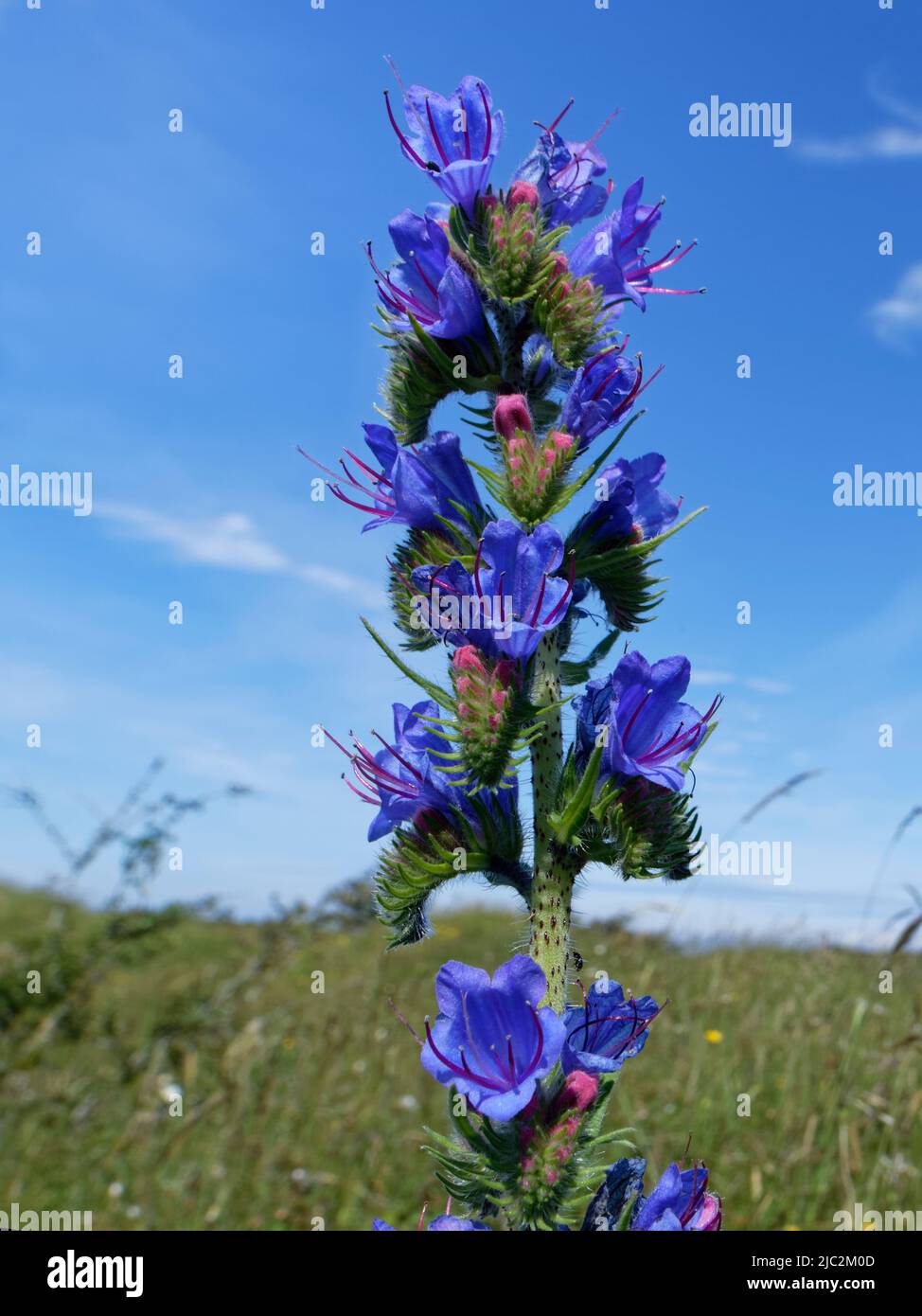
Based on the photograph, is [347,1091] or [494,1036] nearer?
[494,1036]

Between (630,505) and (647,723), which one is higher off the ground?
(630,505)

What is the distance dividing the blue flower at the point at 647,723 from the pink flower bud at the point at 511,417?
2.18 feet

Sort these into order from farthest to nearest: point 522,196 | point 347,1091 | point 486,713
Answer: point 347,1091
point 522,196
point 486,713

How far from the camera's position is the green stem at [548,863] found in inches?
98.2

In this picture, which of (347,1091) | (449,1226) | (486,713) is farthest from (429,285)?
(347,1091)

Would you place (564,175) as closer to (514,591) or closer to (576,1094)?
(514,591)

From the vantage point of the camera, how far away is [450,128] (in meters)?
3.07

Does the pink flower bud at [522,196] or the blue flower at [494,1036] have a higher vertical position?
the pink flower bud at [522,196]

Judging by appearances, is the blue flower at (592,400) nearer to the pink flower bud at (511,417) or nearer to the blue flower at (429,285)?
the pink flower bud at (511,417)

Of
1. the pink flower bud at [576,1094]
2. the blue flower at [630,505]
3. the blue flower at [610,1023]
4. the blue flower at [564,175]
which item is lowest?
the pink flower bud at [576,1094]

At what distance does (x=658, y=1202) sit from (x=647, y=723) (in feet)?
3.61

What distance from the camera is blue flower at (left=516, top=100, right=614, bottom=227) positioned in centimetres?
302

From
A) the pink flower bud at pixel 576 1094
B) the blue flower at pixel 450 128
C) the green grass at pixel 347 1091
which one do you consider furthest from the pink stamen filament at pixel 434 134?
the green grass at pixel 347 1091

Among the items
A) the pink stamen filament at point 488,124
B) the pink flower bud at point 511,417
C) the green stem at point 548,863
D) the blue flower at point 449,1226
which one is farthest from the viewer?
the pink stamen filament at point 488,124
